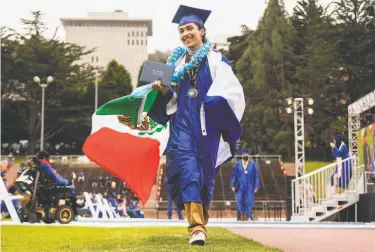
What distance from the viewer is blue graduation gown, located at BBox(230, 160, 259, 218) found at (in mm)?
17656

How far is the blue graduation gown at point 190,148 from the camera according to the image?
22.0 ft

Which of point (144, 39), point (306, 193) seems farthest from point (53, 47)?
point (144, 39)

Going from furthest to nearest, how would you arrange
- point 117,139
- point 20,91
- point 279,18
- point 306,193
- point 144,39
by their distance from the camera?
1. point 144,39
2. point 20,91
3. point 279,18
4. point 306,193
5. point 117,139

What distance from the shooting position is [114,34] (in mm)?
142375

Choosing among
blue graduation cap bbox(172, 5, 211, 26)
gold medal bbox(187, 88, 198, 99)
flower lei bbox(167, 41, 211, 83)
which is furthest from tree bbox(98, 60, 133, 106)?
gold medal bbox(187, 88, 198, 99)

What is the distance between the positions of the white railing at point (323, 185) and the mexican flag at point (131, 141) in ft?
37.6

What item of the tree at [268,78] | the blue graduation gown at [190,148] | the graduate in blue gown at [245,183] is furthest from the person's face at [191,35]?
the tree at [268,78]

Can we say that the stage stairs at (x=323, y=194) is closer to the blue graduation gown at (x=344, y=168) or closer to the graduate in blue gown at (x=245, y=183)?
the blue graduation gown at (x=344, y=168)

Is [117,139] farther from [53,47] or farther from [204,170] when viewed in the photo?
[53,47]

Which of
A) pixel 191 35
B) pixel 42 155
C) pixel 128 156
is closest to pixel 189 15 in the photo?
pixel 191 35

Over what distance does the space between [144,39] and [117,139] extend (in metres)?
138

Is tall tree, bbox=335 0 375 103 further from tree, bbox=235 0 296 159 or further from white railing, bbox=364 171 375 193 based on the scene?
white railing, bbox=364 171 375 193

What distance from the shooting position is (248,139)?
183 ft

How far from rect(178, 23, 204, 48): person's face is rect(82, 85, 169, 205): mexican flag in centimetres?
59
